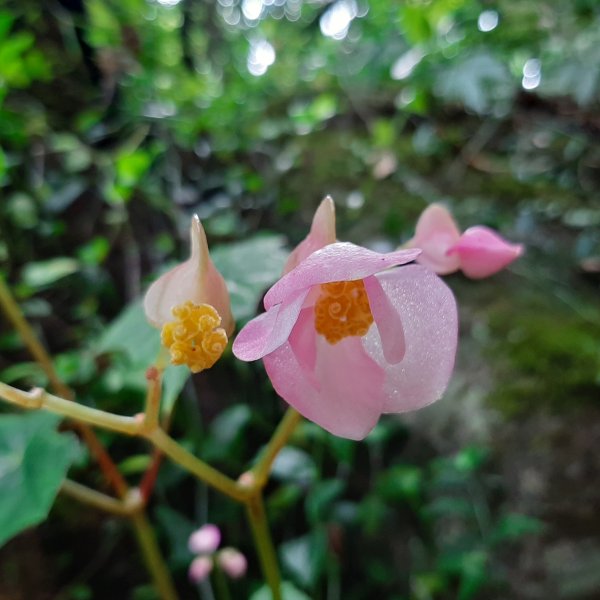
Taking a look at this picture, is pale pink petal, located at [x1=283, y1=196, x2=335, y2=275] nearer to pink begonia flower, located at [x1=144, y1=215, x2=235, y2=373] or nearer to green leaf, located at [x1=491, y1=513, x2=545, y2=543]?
pink begonia flower, located at [x1=144, y1=215, x2=235, y2=373]

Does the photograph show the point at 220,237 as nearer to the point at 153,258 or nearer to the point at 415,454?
the point at 153,258

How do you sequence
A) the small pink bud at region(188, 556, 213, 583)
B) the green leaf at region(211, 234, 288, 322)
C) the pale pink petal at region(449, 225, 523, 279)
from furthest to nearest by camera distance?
the small pink bud at region(188, 556, 213, 583) < the green leaf at region(211, 234, 288, 322) < the pale pink petal at region(449, 225, 523, 279)

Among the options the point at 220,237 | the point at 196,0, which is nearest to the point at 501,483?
the point at 220,237

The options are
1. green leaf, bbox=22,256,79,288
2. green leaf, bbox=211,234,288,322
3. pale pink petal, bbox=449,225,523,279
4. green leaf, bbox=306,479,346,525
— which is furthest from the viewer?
green leaf, bbox=22,256,79,288

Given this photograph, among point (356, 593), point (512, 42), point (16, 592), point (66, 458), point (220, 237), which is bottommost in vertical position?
point (356, 593)

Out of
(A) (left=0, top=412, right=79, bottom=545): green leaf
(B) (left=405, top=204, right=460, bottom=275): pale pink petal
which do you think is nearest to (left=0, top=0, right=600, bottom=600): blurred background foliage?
(A) (left=0, top=412, right=79, bottom=545): green leaf

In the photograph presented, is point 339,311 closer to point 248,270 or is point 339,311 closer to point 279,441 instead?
point 279,441

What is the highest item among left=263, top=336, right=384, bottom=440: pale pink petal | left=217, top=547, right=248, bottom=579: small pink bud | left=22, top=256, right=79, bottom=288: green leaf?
left=263, top=336, right=384, bottom=440: pale pink petal
